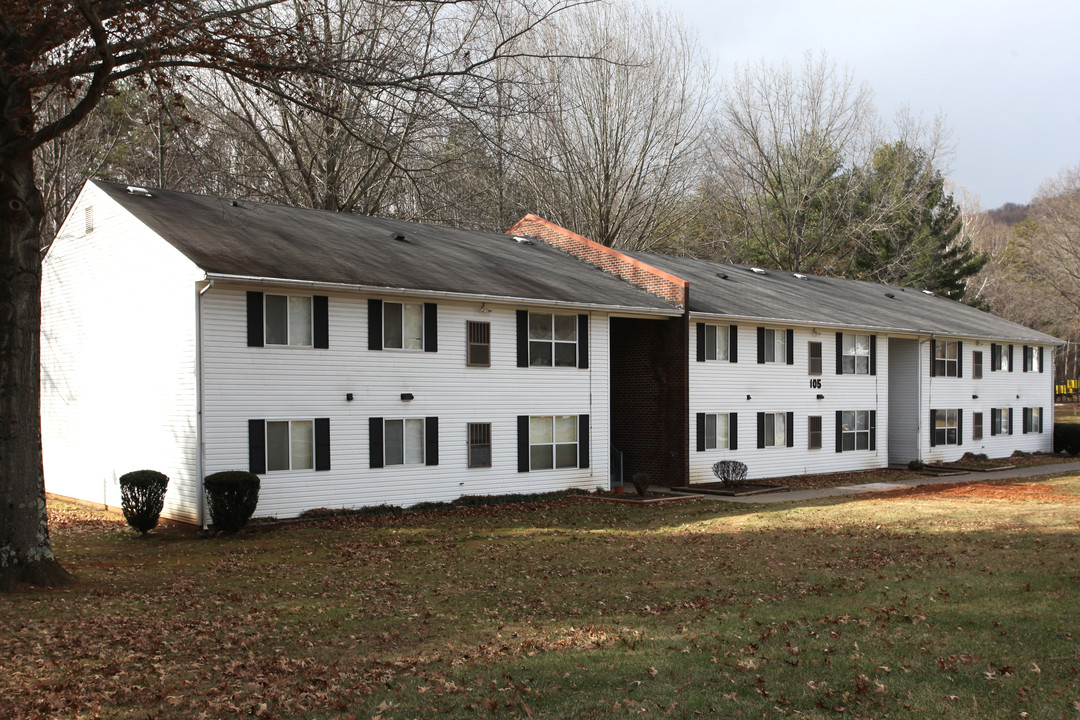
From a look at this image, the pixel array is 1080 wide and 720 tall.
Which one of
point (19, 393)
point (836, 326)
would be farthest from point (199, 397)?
point (836, 326)

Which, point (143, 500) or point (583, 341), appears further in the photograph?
point (583, 341)

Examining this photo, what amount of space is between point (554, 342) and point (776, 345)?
29.4 ft

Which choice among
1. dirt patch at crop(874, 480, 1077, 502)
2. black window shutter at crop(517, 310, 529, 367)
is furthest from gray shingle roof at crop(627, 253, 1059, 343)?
dirt patch at crop(874, 480, 1077, 502)

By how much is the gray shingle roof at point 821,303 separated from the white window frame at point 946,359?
0.63 m

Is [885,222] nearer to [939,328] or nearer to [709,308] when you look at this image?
[939,328]

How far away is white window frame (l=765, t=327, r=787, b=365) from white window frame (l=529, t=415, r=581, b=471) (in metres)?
8.01

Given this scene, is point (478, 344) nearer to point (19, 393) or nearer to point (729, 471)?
point (729, 471)

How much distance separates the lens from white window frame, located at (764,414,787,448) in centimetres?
2838

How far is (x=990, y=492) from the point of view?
946 inches

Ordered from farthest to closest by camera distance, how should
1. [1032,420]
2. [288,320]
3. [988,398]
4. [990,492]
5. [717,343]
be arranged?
[1032,420]
[988,398]
[717,343]
[990,492]
[288,320]

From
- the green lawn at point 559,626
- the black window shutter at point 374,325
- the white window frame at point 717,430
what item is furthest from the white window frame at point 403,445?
the white window frame at point 717,430

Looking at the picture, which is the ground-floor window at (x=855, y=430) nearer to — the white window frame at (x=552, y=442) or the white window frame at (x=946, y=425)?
the white window frame at (x=946, y=425)

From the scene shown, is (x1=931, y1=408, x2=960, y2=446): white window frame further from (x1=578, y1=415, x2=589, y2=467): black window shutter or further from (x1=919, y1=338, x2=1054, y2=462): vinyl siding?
(x1=578, y1=415, x2=589, y2=467): black window shutter

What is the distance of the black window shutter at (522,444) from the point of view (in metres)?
22.5
